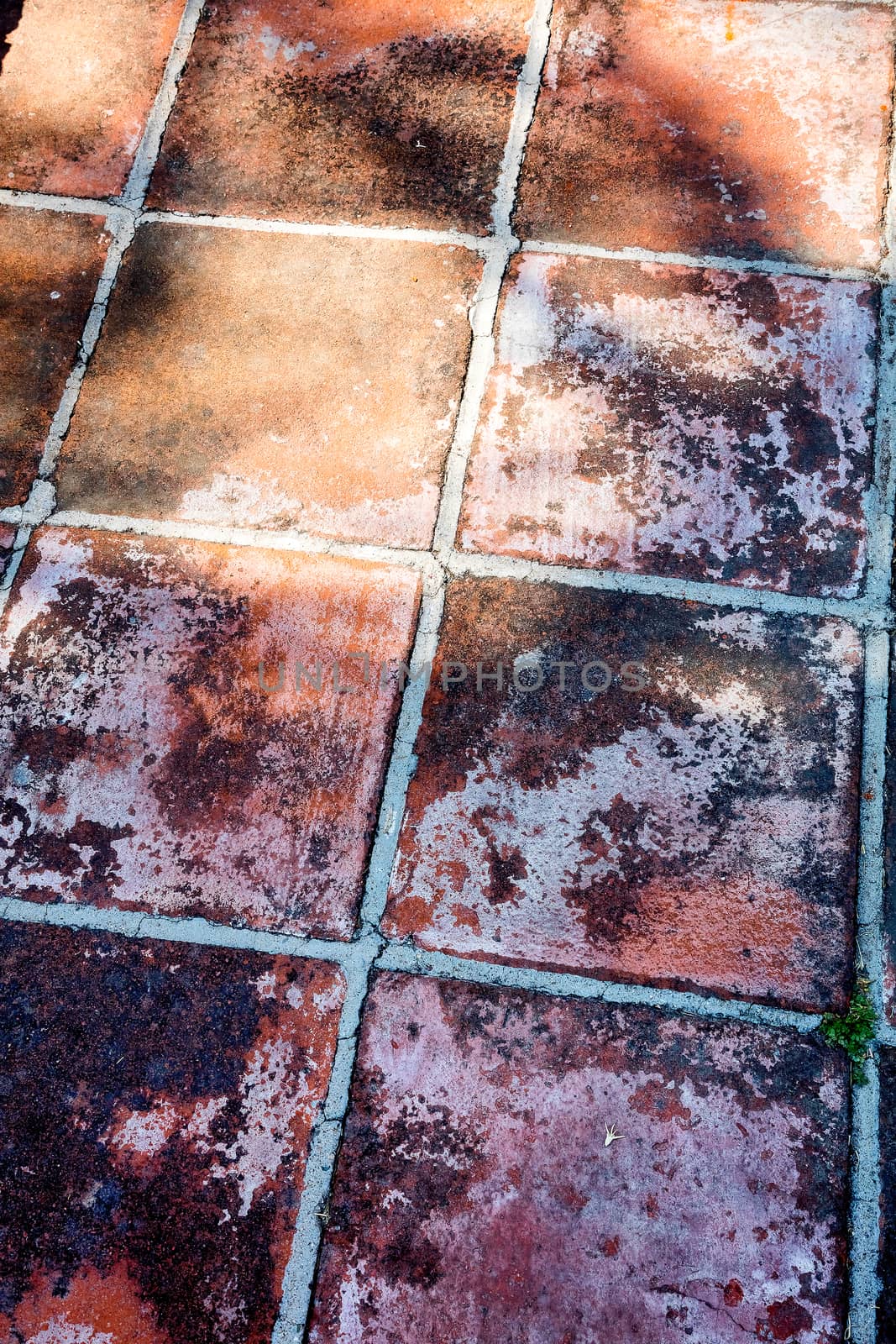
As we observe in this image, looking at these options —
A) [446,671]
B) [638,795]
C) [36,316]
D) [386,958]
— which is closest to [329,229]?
[36,316]

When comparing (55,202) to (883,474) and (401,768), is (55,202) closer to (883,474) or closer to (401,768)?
(401,768)

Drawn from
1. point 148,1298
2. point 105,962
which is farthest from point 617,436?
point 148,1298

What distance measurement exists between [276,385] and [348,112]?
0.58 metres

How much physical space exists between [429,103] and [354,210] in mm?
264

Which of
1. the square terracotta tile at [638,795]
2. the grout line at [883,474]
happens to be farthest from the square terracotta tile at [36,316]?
the grout line at [883,474]

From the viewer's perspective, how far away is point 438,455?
1.41 metres

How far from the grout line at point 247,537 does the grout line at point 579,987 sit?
57 centimetres

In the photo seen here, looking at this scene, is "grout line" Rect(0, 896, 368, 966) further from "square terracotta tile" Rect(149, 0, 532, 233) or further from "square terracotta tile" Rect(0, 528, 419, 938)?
"square terracotta tile" Rect(149, 0, 532, 233)

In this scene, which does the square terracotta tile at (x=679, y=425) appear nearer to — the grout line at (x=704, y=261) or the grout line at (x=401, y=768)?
the grout line at (x=704, y=261)

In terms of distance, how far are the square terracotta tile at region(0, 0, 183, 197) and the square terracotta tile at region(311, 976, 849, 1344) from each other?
60.5 inches

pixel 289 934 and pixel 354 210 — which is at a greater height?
pixel 354 210

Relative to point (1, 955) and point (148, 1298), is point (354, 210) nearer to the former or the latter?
point (1, 955)

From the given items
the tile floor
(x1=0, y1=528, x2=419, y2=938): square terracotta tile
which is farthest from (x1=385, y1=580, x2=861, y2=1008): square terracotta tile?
(x1=0, y1=528, x2=419, y2=938): square terracotta tile

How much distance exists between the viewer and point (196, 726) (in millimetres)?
1318
